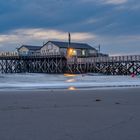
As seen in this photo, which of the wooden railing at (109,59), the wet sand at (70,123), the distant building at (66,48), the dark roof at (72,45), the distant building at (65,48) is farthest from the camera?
the dark roof at (72,45)

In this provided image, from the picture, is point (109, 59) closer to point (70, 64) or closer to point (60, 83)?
point (70, 64)

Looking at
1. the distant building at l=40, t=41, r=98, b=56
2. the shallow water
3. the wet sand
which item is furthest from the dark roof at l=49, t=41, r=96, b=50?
the wet sand

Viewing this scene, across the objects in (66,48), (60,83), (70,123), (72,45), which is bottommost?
(60,83)

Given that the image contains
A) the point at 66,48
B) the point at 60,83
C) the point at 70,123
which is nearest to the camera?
the point at 70,123

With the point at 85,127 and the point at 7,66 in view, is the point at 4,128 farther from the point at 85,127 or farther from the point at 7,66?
the point at 7,66

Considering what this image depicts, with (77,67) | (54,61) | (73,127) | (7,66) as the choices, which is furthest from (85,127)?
(7,66)

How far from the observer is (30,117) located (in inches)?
280

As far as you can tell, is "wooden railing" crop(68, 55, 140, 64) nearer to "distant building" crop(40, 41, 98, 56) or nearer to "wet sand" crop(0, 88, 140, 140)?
"distant building" crop(40, 41, 98, 56)

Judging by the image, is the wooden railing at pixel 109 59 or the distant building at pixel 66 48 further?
the distant building at pixel 66 48

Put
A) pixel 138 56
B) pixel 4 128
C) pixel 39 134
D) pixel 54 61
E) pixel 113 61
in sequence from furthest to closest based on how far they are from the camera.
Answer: pixel 54 61 → pixel 113 61 → pixel 138 56 → pixel 4 128 → pixel 39 134

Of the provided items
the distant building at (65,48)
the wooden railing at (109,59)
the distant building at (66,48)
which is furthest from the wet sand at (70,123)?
the distant building at (66,48)

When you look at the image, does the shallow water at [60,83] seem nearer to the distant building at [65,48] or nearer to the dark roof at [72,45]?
the distant building at [65,48]

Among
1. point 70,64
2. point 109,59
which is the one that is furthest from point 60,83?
point 70,64

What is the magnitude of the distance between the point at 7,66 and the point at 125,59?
34.6 metres
